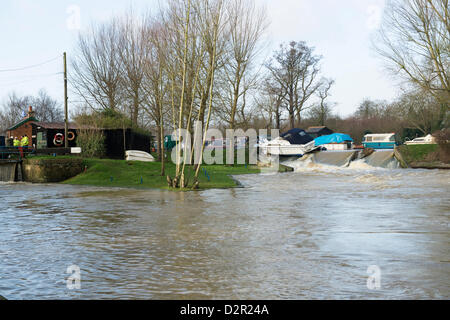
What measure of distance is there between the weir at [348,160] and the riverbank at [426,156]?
1055mm

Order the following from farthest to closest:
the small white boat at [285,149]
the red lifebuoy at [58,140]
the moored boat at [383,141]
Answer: the moored boat at [383,141] < the small white boat at [285,149] < the red lifebuoy at [58,140]

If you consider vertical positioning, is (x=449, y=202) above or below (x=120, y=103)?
below

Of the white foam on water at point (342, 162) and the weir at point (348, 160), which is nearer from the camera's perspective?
the white foam on water at point (342, 162)

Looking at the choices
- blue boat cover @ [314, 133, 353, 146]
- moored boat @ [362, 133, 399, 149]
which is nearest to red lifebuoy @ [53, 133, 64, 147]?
blue boat cover @ [314, 133, 353, 146]

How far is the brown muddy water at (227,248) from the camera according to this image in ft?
21.7

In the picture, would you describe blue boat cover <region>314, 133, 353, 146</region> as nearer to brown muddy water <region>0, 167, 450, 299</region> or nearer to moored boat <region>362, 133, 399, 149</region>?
moored boat <region>362, 133, 399, 149</region>

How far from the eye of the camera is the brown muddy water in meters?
Result: 6.62

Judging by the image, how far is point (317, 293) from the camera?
6336mm

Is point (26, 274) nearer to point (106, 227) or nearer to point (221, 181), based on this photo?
point (106, 227)

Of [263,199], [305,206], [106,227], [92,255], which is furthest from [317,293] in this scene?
[263,199]

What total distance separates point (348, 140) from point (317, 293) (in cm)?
5374

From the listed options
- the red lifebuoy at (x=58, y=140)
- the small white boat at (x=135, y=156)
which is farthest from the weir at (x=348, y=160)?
the red lifebuoy at (x=58, y=140)

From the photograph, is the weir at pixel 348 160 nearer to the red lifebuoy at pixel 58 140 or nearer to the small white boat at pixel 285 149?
the small white boat at pixel 285 149

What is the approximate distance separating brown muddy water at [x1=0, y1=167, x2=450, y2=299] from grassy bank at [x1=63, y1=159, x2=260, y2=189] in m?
6.96
